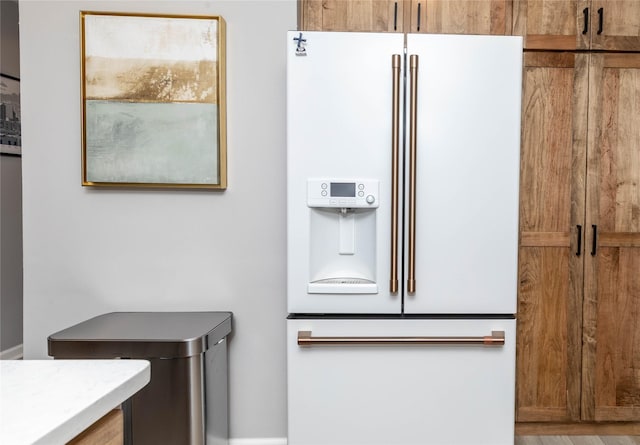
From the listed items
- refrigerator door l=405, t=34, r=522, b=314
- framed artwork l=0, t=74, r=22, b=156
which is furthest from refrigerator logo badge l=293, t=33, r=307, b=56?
framed artwork l=0, t=74, r=22, b=156

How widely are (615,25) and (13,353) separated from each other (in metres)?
4.14

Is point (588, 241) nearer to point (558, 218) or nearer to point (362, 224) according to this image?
point (558, 218)

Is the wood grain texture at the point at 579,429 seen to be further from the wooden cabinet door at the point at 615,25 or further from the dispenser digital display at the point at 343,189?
the wooden cabinet door at the point at 615,25

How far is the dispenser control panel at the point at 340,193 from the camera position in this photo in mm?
1623

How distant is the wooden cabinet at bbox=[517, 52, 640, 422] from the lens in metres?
2.06

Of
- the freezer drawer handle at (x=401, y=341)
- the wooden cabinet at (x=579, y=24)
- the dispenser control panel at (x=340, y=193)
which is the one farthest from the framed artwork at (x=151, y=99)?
the wooden cabinet at (x=579, y=24)

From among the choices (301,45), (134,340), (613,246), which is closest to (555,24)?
(613,246)

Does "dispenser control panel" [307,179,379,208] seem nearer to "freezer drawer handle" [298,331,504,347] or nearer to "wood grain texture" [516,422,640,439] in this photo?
"freezer drawer handle" [298,331,504,347]

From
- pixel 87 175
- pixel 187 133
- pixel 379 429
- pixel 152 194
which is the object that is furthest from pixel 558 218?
pixel 87 175

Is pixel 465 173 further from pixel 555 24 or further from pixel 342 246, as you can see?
pixel 555 24

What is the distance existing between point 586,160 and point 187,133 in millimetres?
1804

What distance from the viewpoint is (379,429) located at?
164 cm

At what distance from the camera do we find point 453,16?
2002 mm

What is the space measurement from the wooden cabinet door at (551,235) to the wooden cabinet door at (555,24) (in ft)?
0.17
